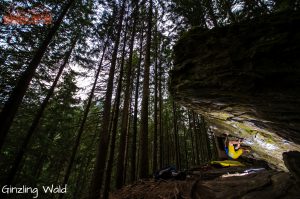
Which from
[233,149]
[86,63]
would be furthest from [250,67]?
[86,63]

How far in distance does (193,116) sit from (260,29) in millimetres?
19342

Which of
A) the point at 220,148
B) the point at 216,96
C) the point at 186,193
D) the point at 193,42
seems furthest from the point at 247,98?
the point at 220,148

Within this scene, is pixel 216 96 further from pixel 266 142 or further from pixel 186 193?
pixel 266 142

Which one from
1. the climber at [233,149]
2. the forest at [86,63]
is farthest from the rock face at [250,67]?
the climber at [233,149]

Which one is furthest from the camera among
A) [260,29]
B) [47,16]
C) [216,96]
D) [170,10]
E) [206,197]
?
[170,10]

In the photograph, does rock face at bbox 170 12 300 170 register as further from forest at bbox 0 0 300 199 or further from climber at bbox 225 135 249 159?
climber at bbox 225 135 249 159

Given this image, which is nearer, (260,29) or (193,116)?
(260,29)

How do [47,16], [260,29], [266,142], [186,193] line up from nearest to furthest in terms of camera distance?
[260,29] < [186,193] < [266,142] < [47,16]

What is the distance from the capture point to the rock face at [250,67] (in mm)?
2891

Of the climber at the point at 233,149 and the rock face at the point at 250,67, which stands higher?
the rock face at the point at 250,67

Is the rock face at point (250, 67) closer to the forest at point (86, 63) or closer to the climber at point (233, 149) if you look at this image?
the forest at point (86, 63)

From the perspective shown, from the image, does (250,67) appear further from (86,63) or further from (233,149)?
(86,63)

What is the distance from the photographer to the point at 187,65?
4.39 metres

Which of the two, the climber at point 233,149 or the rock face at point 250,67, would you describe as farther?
the climber at point 233,149
